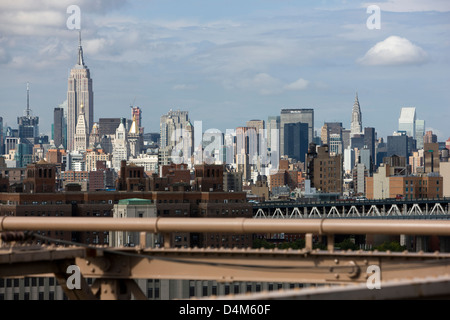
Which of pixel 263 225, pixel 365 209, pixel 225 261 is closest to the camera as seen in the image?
pixel 225 261

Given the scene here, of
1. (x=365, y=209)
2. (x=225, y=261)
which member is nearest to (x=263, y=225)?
(x=225, y=261)

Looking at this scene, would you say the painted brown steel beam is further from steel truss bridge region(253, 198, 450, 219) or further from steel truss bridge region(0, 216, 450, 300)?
steel truss bridge region(253, 198, 450, 219)

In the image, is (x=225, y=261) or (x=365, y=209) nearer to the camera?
(x=225, y=261)

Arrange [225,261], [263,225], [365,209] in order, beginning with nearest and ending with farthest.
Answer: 1. [225,261]
2. [263,225]
3. [365,209]

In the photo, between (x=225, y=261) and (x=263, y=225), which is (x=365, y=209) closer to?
(x=263, y=225)

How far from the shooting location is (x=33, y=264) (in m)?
20.3

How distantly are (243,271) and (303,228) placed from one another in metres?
1.69

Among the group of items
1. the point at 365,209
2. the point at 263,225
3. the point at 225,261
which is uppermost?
the point at 263,225

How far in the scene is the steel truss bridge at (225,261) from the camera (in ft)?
65.8

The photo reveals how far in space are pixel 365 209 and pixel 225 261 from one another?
178635mm


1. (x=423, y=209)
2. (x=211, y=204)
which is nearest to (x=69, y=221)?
(x=211, y=204)

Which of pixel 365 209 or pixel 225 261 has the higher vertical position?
pixel 225 261

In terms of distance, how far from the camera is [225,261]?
837 inches

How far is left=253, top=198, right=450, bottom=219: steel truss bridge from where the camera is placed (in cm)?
18100
